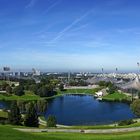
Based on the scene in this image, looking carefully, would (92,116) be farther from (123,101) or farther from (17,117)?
(123,101)

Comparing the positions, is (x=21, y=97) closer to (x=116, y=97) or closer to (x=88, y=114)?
(x=116, y=97)

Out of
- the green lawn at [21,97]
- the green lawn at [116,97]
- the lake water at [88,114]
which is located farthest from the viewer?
the green lawn at [116,97]

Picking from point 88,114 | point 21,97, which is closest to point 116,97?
point 21,97

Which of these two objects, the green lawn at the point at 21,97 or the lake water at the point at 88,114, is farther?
the green lawn at the point at 21,97

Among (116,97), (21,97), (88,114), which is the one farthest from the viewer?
(116,97)

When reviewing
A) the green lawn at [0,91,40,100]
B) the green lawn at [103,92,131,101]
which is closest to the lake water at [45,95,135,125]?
the green lawn at [0,91,40,100]

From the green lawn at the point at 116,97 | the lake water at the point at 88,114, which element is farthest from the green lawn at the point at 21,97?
the green lawn at the point at 116,97

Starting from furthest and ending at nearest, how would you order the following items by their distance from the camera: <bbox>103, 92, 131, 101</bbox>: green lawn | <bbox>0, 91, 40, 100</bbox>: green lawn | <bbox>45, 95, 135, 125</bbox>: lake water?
<bbox>103, 92, 131, 101</bbox>: green lawn → <bbox>0, 91, 40, 100</bbox>: green lawn → <bbox>45, 95, 135, 125</bbox>: lake water

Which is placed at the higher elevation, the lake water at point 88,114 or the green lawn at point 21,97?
the green lawn at point 21,97

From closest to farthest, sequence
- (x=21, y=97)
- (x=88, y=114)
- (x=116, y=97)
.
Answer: (x=88, y=114), (x=21, y=97), (x=116, y=97)

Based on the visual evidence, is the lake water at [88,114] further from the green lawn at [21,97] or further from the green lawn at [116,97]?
the green lawn at [116,97]

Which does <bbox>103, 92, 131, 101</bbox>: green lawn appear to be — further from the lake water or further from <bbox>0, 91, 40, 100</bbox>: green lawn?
<bbox>0, 91, 40, 100</bbox>: green lawn
